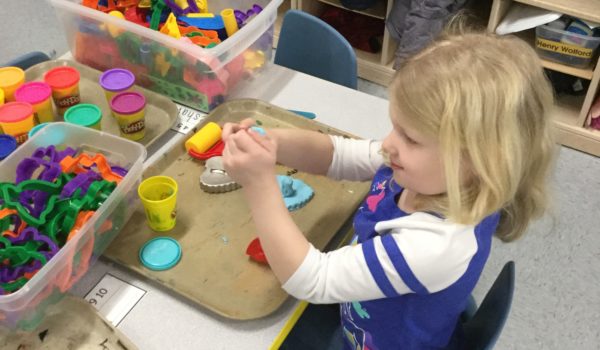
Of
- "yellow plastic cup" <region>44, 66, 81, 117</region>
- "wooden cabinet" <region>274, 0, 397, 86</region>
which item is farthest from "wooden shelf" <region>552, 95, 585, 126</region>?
"yellow plastic cup" <region>44, 66, 81, 117</region>

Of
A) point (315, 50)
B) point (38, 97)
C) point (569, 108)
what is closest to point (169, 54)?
point (38, 97)

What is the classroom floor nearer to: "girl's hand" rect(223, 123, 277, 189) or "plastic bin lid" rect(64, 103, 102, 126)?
"girl's hand" rect(223, 123, 277, 189)

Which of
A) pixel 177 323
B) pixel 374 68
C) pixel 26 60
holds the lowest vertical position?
pixel 374 68

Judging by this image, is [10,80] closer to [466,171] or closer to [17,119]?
[17,119]

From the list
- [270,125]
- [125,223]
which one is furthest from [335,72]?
[125,223]

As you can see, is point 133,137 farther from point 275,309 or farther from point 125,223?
point 275,309

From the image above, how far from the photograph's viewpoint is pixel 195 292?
0.82 metres

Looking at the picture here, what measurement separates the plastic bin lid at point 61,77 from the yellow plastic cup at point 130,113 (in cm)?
10

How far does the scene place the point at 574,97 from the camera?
81.8 inches

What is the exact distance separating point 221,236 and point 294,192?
0.48 feet

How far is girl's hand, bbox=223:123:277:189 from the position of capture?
2.45 feet

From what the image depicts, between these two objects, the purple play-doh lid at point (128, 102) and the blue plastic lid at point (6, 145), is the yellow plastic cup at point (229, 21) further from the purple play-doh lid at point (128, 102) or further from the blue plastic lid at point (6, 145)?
the blue plastic lid at point (6, 145)

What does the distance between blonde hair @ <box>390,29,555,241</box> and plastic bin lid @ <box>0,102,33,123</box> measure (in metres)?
0.65

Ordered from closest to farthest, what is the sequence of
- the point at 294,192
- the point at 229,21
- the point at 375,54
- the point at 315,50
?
1. the point at 294,192
2. the point at 229,21
3. the point at 315,50
4. the point at 375,54
